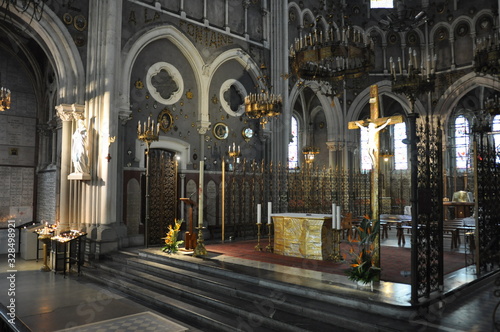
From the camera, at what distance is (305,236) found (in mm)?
7879

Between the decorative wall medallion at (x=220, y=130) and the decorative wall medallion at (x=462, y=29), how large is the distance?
1140cm

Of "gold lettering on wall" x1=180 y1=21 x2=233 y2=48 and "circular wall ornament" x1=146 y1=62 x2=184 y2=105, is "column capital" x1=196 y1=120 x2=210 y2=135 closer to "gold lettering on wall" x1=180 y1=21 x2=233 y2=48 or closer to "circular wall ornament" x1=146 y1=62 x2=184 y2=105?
"circular wall ornament" x1=146 y1=62 x2=184 y2=105

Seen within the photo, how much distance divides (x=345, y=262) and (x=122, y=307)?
4.07 metres

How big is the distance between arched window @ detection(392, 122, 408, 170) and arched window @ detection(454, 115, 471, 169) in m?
2.33

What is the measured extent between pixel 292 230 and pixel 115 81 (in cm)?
596

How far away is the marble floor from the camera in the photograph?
15.0 ft

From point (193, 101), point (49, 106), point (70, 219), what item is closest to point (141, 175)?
point (70, 219)

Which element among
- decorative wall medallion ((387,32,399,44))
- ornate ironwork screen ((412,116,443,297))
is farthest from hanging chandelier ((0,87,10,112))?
decorative wall medallion ((387,32,399,44))

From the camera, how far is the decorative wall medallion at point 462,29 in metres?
16.6

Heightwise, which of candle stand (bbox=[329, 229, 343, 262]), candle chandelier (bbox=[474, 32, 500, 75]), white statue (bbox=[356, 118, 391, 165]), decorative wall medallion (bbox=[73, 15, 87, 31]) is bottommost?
candle stand (bbox=[329, 229, 343, 262])

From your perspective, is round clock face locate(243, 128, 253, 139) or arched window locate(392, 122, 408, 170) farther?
arched window locate(392, 122, 408, 170)

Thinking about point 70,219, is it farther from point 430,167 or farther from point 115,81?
point 430,167

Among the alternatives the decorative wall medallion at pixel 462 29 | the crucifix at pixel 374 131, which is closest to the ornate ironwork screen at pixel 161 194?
the crucifix at pixel 374 131

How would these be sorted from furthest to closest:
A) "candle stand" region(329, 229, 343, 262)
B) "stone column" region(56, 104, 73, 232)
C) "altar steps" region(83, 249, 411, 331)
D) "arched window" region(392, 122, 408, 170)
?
"arched window" region(392, 122, 408, 170) → "stone column" region(56, 104, 73, 232) → "candle stand" region(329, 229, 343, 262) → "altar steps" region(83, 249, 411, 331)
